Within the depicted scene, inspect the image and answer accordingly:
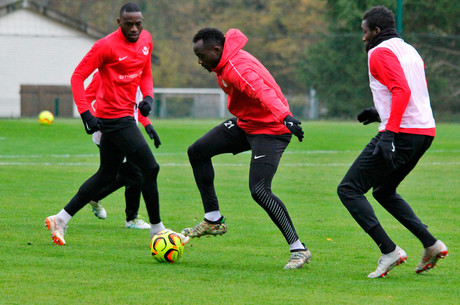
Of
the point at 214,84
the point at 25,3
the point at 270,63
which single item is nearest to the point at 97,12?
the point at 214,84

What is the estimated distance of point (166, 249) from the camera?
6672mm

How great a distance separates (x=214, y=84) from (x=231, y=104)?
5985 cm

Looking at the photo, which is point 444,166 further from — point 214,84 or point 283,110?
point 214,84

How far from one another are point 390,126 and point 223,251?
2113mm

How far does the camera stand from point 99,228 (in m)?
8.58

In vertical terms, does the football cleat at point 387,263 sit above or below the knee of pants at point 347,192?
below

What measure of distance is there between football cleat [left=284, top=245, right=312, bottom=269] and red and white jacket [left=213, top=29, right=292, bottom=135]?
1028 millimetres

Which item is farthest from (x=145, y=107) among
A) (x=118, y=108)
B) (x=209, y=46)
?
(x=209, y=46)

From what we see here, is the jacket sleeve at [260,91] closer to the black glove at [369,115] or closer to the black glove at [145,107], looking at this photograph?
the black glove at [369,115]

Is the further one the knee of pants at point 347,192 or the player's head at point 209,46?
the player's head at point 209,46

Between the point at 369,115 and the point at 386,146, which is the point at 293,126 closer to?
the point at 386,146

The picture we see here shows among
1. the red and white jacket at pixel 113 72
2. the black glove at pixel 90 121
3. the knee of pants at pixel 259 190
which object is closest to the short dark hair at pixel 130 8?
the red and white jacket at pixel 113 72

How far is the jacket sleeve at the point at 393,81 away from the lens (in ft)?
19.3

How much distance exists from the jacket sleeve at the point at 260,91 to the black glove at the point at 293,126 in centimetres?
7
